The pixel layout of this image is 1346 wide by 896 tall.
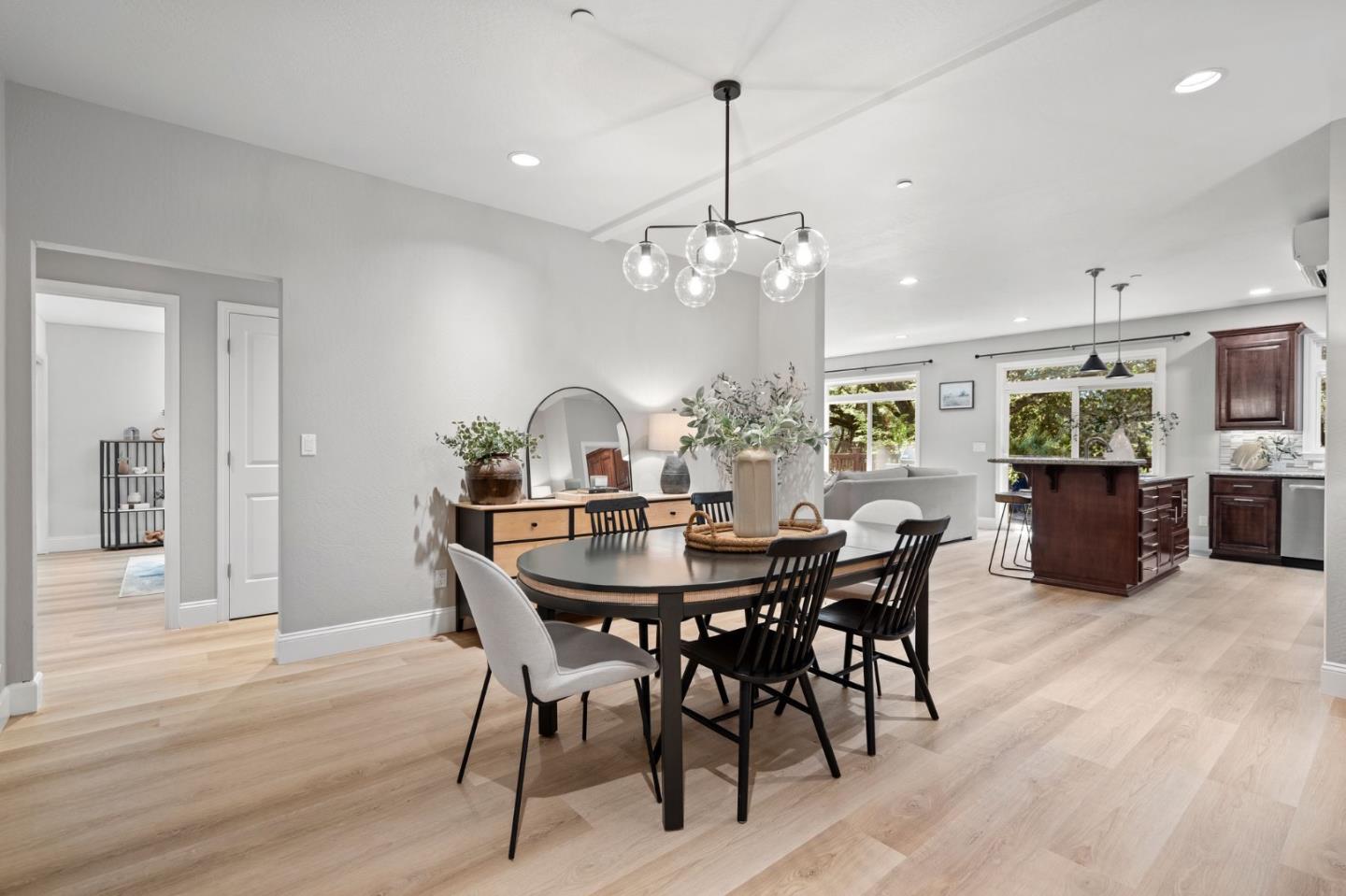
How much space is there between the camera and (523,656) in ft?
6.08

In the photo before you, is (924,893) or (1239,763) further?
(1239,763)

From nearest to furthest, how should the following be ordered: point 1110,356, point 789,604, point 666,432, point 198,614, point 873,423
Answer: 1. point 789,604
2. point 198,614
3. point 666,432
4. point 1110,356
5. point 873,423

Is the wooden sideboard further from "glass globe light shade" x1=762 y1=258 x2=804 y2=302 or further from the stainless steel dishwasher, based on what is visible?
the stainless steel dishwasher

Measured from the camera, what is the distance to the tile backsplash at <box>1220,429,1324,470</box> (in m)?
6.39

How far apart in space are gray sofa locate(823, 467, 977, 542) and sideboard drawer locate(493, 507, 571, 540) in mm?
2752

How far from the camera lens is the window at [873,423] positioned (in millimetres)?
9977

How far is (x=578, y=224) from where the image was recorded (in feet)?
14.6

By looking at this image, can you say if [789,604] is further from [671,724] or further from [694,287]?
[694,287]

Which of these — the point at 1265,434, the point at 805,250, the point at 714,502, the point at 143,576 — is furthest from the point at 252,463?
the point at 1265,434

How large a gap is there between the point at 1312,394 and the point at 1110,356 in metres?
1.83

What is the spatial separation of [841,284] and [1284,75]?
3.60 m

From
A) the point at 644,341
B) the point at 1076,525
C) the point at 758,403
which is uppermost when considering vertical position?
the point at 644,341

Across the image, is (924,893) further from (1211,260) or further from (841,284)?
(1211,260)

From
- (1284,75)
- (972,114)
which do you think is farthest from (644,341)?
(1284,75)
